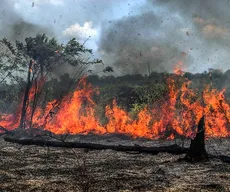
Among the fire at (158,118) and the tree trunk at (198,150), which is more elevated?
the fire at (158,118)

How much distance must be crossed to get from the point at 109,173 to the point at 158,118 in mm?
14990

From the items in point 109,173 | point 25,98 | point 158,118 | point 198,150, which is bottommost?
point 109,173

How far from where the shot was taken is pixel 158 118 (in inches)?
917

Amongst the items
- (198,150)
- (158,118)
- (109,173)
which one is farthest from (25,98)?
(109,173)

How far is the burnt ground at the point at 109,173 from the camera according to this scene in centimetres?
700

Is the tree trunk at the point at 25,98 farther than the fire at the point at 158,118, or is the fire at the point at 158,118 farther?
the tree trunk at the point at 25,98

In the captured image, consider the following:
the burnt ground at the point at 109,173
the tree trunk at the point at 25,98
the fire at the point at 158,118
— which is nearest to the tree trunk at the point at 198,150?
the burnt ground at the point at 109,173

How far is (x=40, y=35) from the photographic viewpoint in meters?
29.1

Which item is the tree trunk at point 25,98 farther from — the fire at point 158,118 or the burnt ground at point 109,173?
the burnt ground at point 109,173

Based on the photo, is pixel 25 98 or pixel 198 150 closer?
pixel 198 150

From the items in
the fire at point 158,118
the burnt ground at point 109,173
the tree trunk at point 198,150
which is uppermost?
the fire at point 158,118

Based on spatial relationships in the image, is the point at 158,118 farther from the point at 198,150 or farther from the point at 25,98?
the point at 198,150

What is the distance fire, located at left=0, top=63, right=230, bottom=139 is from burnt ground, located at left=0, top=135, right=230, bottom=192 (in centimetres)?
833

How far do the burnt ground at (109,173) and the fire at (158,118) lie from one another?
27.3ft
